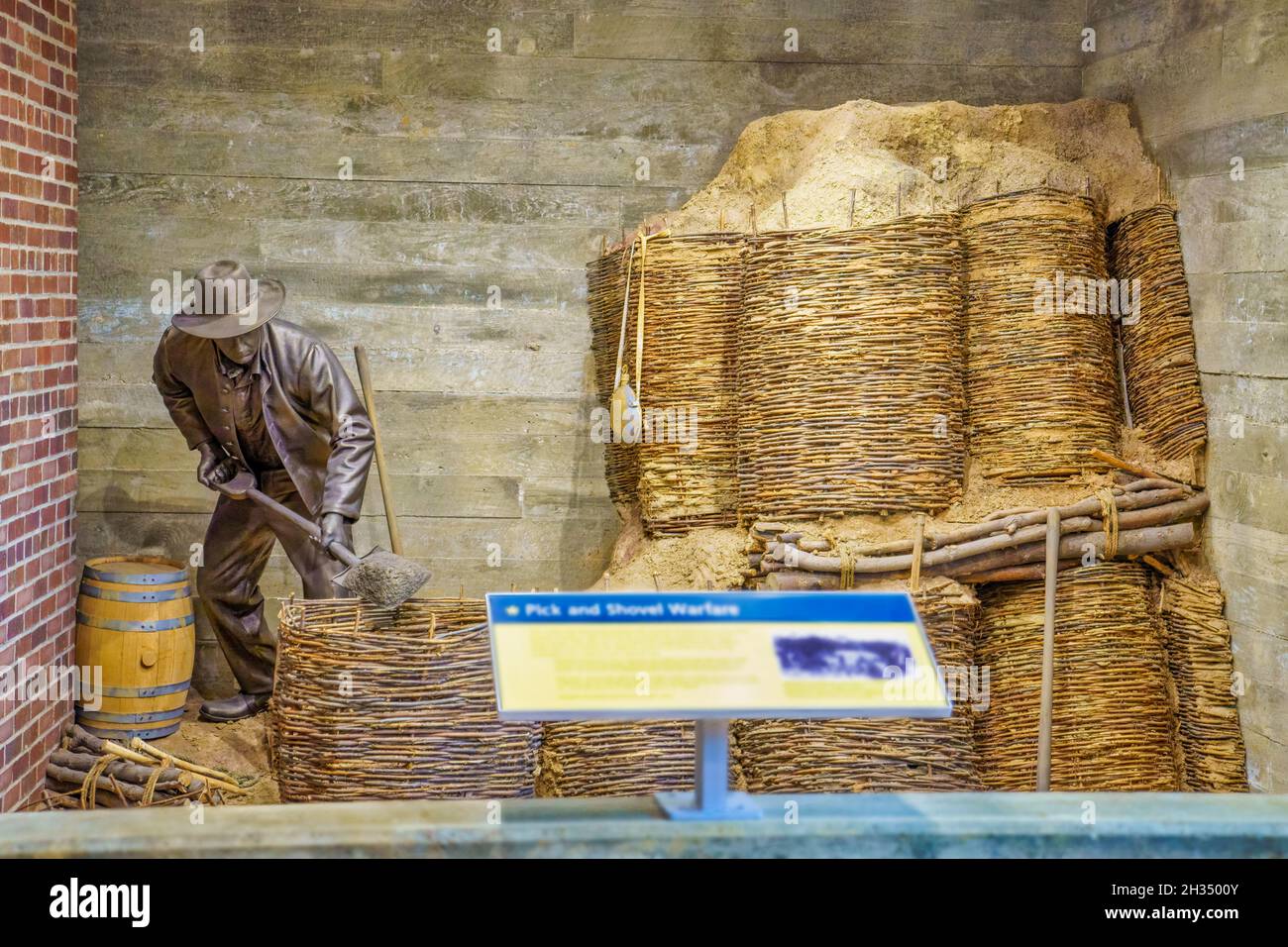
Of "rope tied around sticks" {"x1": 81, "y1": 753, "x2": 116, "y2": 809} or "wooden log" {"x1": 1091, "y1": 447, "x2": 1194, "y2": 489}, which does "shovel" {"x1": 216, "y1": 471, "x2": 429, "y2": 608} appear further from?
"wooden log" {"x1": 1091, "y1": 447, "x2": 1194, "y2": 489}

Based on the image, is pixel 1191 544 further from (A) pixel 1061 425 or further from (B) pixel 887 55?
(B) pixel 887 55

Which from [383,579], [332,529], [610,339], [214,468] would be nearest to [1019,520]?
[610,339]

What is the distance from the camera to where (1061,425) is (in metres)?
4.95

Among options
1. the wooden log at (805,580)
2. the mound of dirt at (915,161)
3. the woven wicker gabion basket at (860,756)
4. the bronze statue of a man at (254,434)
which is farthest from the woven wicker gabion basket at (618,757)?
the mound of dirt at (915,161)

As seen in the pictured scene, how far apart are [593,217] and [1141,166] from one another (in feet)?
7.90

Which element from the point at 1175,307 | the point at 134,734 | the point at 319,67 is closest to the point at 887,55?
the point at 1175,307

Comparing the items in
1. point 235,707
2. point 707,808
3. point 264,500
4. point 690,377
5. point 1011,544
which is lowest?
point 235,707

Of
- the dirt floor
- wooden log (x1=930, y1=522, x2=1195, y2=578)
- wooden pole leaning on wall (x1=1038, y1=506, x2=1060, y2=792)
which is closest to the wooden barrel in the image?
the dirt floor

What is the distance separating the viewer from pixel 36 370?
5.27 m

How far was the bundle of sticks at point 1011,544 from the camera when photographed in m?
4.83

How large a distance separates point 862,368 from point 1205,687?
1724 millimetres

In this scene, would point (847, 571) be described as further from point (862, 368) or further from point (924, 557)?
point (862, 368)

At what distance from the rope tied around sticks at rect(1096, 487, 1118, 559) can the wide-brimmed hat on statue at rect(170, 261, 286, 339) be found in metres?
3.27

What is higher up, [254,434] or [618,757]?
[254,434]
